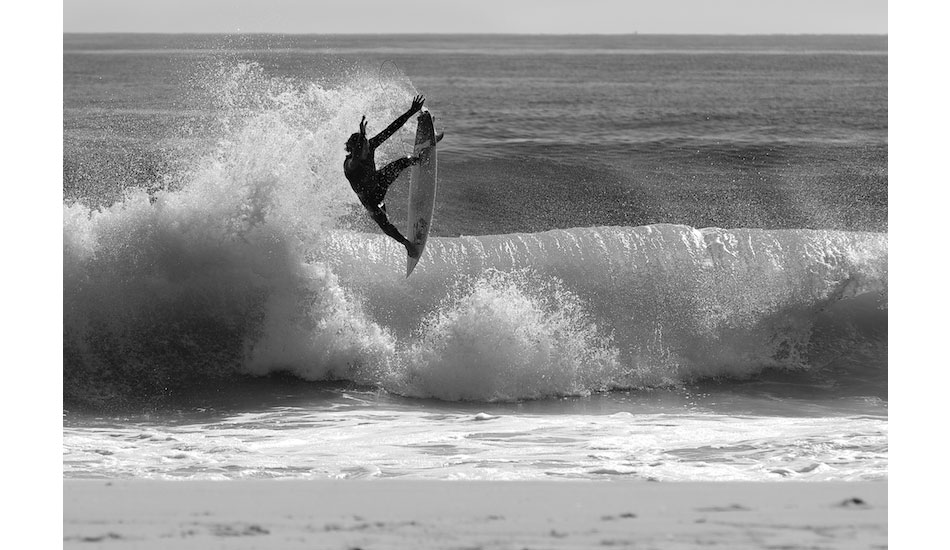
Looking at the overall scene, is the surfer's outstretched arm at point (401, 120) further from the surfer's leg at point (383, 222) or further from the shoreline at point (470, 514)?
the shoreline at point (470, 514)

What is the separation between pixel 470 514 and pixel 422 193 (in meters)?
3.43

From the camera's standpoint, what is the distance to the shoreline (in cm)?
316

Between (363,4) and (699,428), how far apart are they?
774 cm

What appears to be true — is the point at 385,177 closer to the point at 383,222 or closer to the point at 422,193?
the point at 383,222

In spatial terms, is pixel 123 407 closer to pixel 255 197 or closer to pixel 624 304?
pixel 255 197

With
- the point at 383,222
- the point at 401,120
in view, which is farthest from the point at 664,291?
the point at 401,120

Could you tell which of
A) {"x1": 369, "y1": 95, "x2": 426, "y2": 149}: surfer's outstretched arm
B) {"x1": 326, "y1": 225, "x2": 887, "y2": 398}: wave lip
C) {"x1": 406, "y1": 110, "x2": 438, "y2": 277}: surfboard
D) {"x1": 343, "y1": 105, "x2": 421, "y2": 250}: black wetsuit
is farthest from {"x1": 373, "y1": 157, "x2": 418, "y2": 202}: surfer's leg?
{"x1": 326, "y1": 225, "x2": 887, "y2": 398}: wave lip

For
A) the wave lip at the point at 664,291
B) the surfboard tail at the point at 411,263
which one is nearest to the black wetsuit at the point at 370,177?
the surfboard tail at the point at 411,263

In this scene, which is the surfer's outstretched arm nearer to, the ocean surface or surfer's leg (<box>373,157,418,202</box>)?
surfer's leg (<box>373,157,418,202</box>)

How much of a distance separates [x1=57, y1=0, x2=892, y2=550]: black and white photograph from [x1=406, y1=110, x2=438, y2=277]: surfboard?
0.9 inches

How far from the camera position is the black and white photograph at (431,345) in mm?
3395

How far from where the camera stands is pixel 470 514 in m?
3.34

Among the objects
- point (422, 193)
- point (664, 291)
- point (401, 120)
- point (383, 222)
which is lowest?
point (664, 291)
